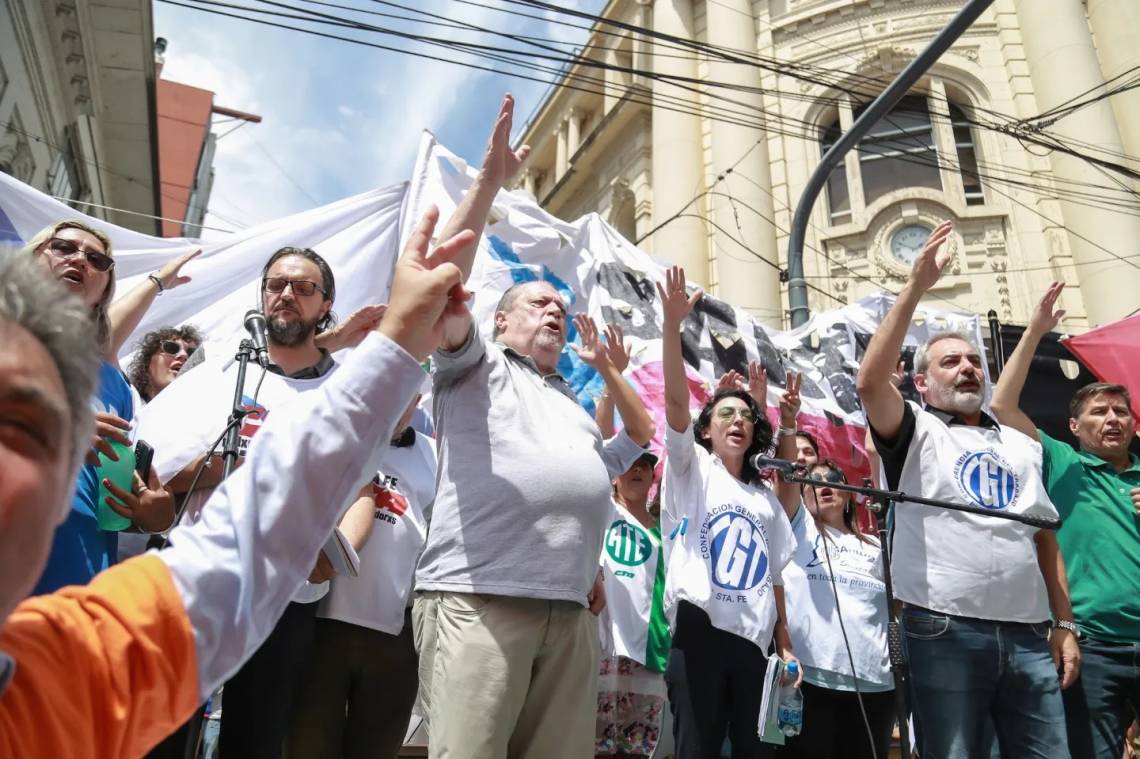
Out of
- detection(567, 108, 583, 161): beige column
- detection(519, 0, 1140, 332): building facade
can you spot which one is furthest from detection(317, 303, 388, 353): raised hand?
detection(567, 108, 583, 161): beige column

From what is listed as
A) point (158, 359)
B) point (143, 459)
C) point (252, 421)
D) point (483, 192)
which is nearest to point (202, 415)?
point (252, 421)

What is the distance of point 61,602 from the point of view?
0.84 m

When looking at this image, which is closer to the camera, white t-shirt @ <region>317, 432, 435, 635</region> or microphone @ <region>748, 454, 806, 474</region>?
white t-shirt @ <region>317, 432, 435, 635</region>

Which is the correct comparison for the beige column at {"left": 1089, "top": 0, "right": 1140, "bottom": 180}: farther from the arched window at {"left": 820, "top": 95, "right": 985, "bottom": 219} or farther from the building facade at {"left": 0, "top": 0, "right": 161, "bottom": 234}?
the building facade at {"left": 0, "top": 0, "right": 161, "bottom": 234}

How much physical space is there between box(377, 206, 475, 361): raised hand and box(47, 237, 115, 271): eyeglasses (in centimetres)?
182

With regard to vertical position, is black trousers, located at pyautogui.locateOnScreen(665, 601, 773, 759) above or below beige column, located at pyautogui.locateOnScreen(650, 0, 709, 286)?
below

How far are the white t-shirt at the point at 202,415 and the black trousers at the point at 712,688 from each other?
60.7 inches

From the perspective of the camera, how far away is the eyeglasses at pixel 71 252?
8.29 ft

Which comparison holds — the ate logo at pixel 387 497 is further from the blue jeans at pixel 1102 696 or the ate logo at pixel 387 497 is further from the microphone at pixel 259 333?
the blue jeans at pixel 1102 696

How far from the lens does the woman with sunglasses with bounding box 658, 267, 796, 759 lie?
3.35 m

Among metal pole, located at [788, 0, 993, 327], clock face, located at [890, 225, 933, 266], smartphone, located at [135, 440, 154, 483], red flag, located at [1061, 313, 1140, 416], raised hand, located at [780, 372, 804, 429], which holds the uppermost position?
clock face, located at [890, 225, 933, 266]

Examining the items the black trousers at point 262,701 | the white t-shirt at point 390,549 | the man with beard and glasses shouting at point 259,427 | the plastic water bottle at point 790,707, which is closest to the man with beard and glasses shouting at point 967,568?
the plastic water bottle at point 790,707

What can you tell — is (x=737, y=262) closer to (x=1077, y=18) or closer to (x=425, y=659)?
(x=1077, y=18)

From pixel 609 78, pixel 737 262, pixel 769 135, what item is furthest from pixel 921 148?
pixel 609 78
